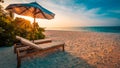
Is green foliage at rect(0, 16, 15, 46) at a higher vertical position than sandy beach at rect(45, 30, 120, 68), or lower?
higher

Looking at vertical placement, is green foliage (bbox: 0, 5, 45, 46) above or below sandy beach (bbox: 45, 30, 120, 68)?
above

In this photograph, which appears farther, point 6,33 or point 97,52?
point 6,33

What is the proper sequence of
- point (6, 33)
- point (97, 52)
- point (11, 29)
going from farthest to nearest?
point (11, 29)
point (6, 33)
point (97, 52)

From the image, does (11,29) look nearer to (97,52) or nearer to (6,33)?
(6,33)

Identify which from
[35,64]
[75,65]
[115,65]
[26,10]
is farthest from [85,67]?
[26,10]

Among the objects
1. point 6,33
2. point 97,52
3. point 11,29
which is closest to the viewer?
point 97,52

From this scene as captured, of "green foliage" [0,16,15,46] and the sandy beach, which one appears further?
"green foliage" [0,16,15,46]

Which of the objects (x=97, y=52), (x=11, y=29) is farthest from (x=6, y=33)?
(x=97, y=52)

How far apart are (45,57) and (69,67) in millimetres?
1766

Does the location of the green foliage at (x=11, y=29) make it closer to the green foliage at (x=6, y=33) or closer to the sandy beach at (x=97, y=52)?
the green foliage at (x=6, y=33)

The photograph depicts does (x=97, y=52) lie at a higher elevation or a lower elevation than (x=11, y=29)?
lower

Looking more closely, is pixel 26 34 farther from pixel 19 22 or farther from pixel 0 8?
pixel 0 8

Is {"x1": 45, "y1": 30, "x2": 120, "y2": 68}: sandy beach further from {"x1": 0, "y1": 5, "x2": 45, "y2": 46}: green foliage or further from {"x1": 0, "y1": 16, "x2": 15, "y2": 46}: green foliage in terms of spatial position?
{"x1": 0, "y1": 16, "x2": 15, "y2": 46}: green foliage

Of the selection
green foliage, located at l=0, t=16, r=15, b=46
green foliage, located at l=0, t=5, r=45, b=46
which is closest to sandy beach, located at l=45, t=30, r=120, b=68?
green foliage, located at l=0, t=5, r=45, b=46
